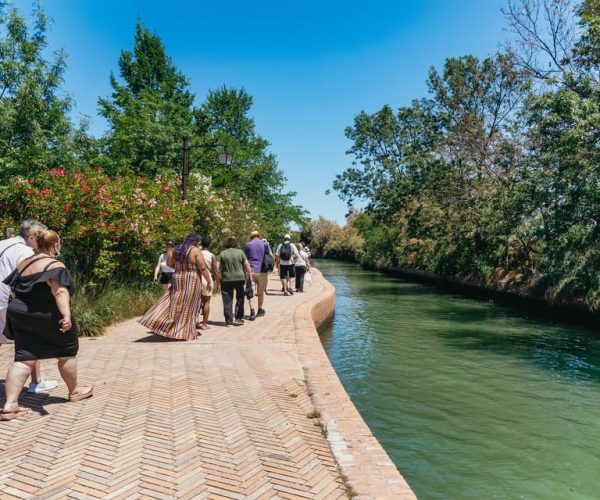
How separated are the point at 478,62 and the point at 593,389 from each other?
1060 inches

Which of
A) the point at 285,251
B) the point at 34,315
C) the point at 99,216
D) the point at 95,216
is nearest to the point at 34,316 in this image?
the point at 34,315

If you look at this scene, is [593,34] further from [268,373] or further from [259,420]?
[259,420]

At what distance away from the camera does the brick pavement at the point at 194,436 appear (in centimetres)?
328

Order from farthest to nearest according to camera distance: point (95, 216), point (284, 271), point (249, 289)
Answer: point (284, 271) → point (95, 216) → point (249, 289)

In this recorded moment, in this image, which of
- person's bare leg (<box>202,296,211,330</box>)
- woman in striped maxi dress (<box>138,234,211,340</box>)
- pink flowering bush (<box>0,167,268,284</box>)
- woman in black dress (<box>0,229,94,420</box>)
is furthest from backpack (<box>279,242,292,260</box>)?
woman in black dress (<box>0,229,94,420</box>)

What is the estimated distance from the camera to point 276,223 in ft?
132

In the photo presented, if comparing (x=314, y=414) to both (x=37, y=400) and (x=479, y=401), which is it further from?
(x=479, y=401)

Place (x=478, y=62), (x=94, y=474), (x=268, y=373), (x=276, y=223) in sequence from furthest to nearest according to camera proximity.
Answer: (x=276, y=223) → (x=478, y=62) → (x=268, y=373) → (x=94, y=474)

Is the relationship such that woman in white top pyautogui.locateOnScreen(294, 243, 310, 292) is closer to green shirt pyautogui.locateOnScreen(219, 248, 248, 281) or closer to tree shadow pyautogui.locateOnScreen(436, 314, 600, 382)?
tree shadow pyautogui.locateOnScreen(436, 314, 600, 382)

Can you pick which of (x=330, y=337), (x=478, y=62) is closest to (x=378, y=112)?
(x=478, y=62)

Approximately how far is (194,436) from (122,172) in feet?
69.0

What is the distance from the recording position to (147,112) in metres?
25.6

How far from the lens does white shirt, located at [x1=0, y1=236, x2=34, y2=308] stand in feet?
17.0

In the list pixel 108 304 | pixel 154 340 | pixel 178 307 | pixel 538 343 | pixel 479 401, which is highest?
pixel 178 307
